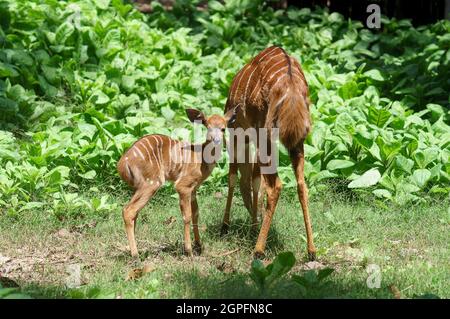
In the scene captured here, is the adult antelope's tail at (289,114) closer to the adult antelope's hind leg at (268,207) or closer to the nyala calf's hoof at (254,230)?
the adult antelope's hind leg at (268,207)

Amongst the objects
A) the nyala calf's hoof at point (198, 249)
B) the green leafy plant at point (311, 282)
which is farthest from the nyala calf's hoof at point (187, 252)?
the green leafy plant at point (311, 282)

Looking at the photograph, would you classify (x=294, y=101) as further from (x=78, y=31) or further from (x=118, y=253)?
(x=78, y=31)

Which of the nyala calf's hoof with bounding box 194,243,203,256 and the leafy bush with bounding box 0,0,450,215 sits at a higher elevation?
the leafy bush with bounding box 0,0,450,215

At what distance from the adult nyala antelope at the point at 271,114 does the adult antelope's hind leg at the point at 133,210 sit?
0.92m

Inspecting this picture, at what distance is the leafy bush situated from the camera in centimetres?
855

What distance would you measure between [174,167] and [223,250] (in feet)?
2.51

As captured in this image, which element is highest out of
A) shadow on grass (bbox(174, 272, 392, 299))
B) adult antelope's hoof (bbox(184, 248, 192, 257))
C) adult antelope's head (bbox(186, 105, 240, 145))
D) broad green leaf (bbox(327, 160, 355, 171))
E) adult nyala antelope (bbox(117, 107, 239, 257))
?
adult antelope's head (bbox(186, 105, 240, 145))

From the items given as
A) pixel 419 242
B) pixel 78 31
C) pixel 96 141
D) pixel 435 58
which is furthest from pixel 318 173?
pixel 78 31

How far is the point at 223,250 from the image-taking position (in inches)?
285

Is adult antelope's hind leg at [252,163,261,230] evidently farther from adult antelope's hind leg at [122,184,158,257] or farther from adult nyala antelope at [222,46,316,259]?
adult antelope's hind leg at [122,184,158,257]

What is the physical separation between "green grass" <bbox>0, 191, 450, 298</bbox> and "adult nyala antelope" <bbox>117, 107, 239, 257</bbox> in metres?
0.31

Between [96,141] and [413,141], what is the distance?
3037mm

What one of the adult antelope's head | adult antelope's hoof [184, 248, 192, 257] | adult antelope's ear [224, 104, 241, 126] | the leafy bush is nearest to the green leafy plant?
adult antelope's hoof [184, 248, 192, 257]

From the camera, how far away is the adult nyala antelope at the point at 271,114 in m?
6.89
